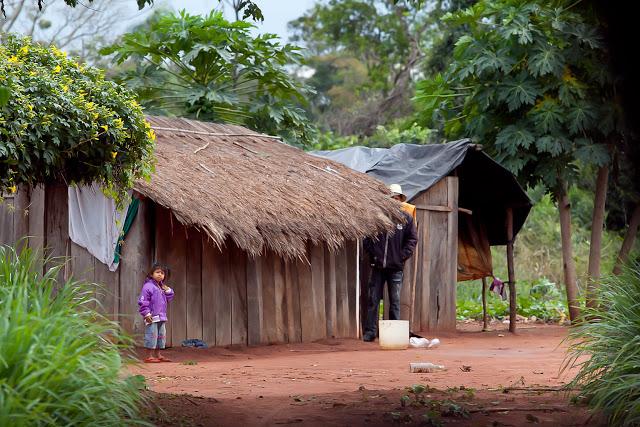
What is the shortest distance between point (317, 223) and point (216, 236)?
1.91 metres

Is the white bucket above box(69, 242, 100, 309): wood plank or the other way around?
the other way around

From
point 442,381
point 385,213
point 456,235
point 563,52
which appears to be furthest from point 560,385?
point 563,52

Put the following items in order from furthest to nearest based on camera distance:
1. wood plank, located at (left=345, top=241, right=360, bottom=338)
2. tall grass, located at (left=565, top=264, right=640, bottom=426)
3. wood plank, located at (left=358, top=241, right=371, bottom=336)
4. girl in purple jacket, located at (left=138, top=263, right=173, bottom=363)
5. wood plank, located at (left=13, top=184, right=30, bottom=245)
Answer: wood plank, located at (left=358, top=241, right=371, bottom=336) < wood plank, located at (left=345, top=241, right=360, bottom=338) < wood plank, located at (left=13, top=184, right=30, bottom=245) < girl in purple jacket, located at (left=138, top=263, right=173, bottom=363) < tall grass, located at (left=565, top=264, right=640, bottom=426)

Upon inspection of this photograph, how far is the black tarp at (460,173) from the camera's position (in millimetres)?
15555

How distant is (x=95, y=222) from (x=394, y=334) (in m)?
3.98

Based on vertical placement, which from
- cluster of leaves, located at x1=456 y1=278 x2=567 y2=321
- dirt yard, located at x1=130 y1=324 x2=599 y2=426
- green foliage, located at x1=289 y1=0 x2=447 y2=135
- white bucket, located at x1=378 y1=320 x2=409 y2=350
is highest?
green foliage, located at x1=289 y1=0 x2=447 y2=135

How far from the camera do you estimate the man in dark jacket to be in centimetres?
1419

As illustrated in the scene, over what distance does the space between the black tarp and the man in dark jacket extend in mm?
1037

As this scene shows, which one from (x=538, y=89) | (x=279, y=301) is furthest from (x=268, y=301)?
(x=538, y=89)

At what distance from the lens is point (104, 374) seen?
5750 millimetres

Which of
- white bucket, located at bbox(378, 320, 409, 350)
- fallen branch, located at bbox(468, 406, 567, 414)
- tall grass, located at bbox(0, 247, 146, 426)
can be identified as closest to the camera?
tall grass, located at bbox(0, 247, 146, 426)

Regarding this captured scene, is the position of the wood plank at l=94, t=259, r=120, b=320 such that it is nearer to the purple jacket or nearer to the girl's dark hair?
the girl's dark hair

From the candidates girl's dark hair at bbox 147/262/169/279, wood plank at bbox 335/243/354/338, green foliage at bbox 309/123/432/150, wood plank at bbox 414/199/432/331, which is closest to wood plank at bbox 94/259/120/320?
girl's dark hair at bbox 147/262/169/279

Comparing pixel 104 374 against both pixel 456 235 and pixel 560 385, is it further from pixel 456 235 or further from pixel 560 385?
pixel 456 235
